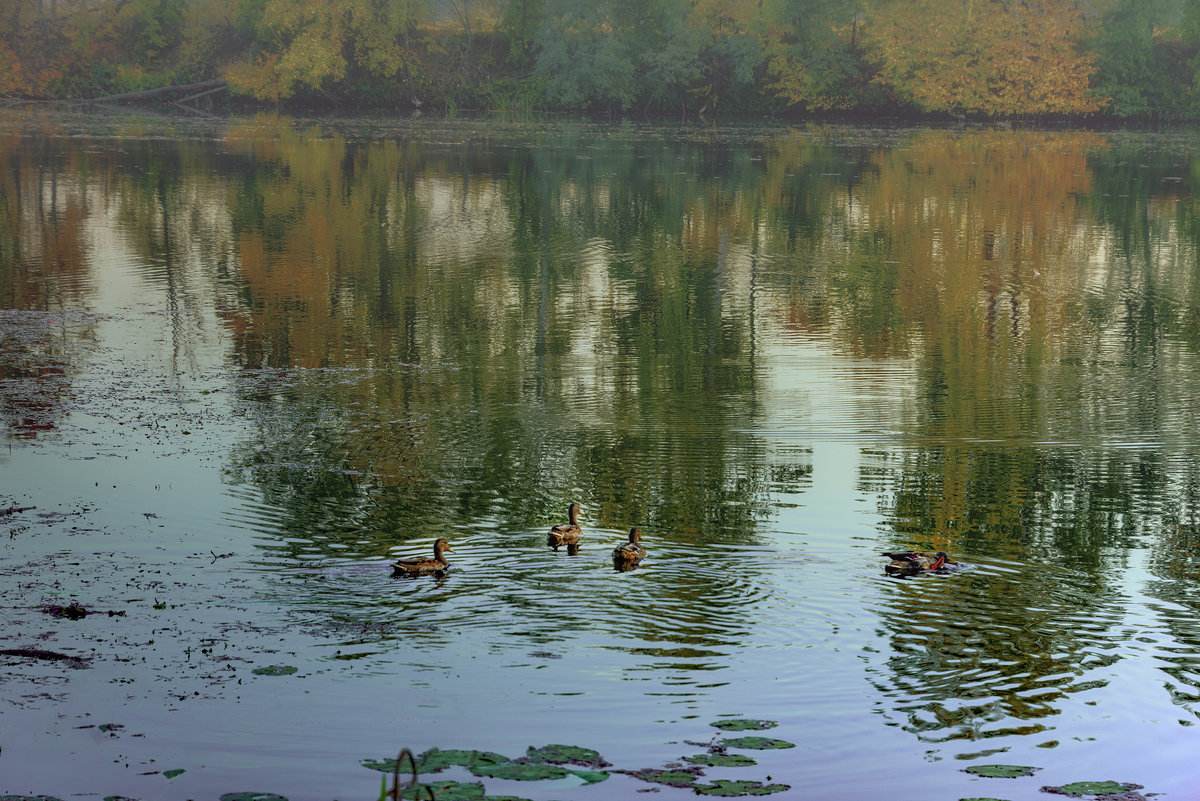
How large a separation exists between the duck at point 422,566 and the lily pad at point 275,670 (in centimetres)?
134

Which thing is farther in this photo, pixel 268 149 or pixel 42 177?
pixel 268 149

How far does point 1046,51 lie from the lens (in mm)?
64312

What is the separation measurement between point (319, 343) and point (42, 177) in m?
20.4

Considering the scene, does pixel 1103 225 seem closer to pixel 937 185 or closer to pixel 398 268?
pixel 937 185

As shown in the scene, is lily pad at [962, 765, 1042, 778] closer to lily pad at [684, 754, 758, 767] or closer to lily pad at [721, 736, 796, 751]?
lily pad at [721, 736, 796, 751]

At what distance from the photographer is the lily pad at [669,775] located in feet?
20.0

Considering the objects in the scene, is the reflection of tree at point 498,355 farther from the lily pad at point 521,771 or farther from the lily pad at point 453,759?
the lily pad at point 521,771

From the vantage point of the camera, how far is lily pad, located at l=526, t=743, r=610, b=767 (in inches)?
249

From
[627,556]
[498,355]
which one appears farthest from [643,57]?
[627,556]

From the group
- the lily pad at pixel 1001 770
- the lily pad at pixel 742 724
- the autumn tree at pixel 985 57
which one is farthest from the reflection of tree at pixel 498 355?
the autumn tree at pixel 985 57

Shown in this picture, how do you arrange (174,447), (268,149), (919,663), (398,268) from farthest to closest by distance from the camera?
(268,149)
(398,268)
(174,447)
(919,663)

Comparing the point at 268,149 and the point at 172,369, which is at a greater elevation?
the point at 268,149

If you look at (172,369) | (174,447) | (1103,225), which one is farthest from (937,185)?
(174,447)

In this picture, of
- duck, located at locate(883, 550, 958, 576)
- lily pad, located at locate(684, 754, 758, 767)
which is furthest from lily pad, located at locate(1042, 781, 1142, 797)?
duck, located at locate(883, 550, 958, 576)
